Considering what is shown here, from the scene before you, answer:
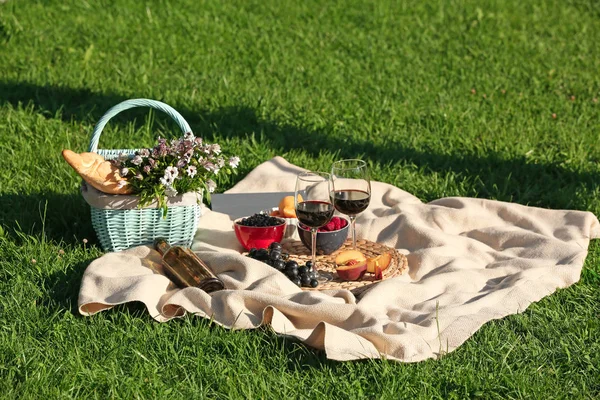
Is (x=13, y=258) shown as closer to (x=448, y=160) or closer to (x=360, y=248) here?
(x=360, y=248)

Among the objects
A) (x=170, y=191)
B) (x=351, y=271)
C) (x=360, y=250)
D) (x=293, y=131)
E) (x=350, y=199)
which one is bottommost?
(x=293, y=131)

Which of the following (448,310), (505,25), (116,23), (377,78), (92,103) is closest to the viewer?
(448,310)

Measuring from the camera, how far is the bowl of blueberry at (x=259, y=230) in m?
4.61

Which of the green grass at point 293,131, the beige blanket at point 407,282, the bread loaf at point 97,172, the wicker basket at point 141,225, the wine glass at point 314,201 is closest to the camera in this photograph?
the green grass at point 293,131

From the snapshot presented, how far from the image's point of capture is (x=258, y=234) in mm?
4621

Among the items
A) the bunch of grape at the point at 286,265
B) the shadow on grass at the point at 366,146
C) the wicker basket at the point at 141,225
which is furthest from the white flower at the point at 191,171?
the shadow on grass at the point at 366,146

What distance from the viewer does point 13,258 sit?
4.48 m

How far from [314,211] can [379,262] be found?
0.52 metres

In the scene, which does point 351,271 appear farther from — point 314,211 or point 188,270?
point 188,270

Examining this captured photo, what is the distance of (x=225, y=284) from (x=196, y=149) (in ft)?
2.47

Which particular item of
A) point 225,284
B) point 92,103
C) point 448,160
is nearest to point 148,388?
point 225,284

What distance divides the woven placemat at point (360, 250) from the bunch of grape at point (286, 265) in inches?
1.7

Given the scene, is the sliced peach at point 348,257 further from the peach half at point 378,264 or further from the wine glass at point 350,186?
the wine glass at point 350,186

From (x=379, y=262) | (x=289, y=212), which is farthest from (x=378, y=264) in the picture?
(x=289, y=212)
